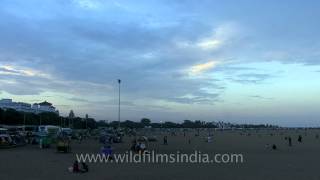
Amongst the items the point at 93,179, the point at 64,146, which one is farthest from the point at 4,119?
the point at 93,179

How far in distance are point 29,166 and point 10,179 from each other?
23.2 feet

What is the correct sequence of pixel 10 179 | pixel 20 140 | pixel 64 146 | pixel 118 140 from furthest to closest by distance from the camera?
pixel 118 140 → pixel 20 140 → pixel 64 146 → pixel 10 179

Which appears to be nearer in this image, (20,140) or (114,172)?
(114,172)

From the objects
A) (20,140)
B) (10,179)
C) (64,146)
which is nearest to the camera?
(10,179)

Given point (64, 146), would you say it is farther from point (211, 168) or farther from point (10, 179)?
point (10, 179)

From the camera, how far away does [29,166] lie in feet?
98.6

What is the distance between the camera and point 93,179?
76.4 feet

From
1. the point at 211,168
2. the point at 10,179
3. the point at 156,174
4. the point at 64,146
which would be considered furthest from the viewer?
the point at 64,146

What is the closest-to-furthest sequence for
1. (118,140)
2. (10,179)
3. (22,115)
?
(10,179)
(118,140)
(22,115)

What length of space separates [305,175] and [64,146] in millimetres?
23330

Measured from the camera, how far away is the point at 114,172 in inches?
1047

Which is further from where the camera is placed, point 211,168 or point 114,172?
point 211,168

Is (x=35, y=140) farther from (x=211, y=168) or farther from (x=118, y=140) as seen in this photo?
(x=211, y=168)

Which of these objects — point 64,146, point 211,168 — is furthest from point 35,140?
point 211,168
